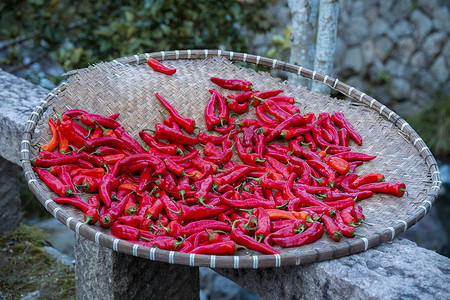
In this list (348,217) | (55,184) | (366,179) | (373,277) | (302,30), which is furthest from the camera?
(302,30)

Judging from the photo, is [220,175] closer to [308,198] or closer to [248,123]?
[308,198]

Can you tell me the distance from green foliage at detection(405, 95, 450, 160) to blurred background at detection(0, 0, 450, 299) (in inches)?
0.6

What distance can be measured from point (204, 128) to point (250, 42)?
4.92 metres

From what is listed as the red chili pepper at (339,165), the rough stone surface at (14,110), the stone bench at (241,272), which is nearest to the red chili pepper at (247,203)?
the stone bench at (241,272)

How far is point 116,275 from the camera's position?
3.21 meters

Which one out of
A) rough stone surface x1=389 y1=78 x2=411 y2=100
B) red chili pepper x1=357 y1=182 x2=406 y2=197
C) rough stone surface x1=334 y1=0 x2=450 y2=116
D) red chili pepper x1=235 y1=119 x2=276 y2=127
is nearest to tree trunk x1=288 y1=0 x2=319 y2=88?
red chili pepper x1=235 y1=119 x2=276 y2=127

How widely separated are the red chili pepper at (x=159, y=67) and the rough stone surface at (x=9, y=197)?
5.85ft

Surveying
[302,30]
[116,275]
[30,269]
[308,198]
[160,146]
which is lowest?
[30,269]

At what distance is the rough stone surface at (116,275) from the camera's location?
3.21 metres

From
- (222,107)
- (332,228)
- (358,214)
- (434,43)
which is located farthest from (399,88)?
(332,228)

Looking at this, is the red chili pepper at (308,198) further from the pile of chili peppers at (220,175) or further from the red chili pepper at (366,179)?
the red chili pepper at (366,179)

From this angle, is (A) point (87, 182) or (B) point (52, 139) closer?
(A) point (87, 182)

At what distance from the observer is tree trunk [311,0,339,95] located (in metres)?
4.30

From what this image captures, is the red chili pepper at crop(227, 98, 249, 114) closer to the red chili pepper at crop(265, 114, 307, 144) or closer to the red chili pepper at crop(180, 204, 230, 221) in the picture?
the red chili pepper at crop(265, 114, 307, 144)
